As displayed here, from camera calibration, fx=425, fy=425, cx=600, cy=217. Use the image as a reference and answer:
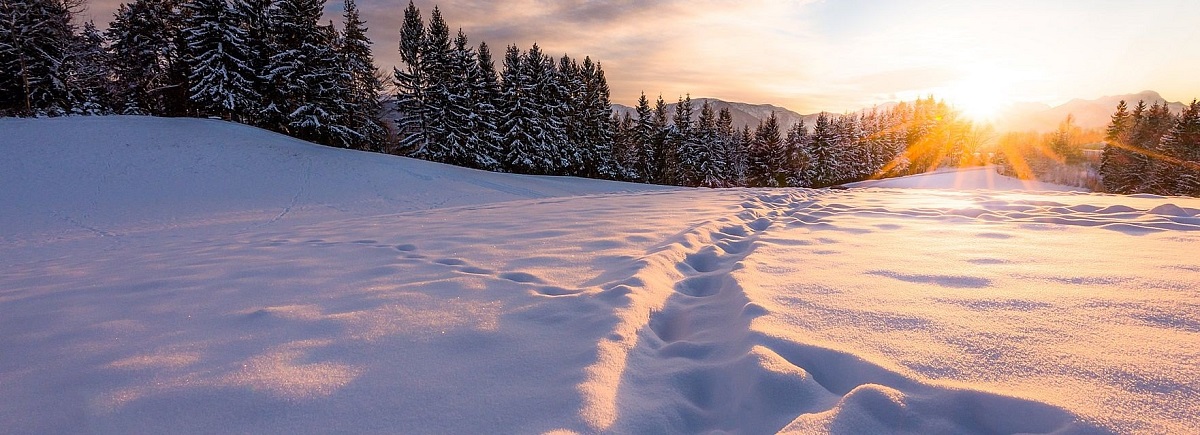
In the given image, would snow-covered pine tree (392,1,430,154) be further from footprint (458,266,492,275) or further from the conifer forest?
footprint (458,266,492,275)

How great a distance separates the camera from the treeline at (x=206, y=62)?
19.9 metres

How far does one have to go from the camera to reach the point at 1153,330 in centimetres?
177

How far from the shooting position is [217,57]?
19625mm

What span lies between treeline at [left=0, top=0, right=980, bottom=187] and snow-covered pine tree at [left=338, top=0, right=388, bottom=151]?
0.28 feet

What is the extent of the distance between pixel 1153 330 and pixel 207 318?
4.50m

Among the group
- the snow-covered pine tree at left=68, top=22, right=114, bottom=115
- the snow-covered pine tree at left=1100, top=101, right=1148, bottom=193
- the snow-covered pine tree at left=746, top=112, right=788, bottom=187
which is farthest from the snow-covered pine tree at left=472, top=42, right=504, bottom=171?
the snow-covered pine tree at left=1100, top=101, right=1148, bottom=193

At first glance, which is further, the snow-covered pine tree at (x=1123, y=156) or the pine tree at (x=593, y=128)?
the snow-covered pine tree at (x=1123, y=156)

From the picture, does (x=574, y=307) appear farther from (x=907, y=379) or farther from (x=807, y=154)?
(x=807, y=154)

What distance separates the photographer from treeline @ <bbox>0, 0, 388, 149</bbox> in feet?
65.3

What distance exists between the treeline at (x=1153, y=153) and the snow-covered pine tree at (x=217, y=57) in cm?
5854

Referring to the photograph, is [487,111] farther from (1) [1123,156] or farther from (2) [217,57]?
(1) [1123,156]

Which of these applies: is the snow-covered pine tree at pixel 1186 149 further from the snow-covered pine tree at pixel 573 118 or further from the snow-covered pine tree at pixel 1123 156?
the snow-covered pine tree at pixel 573 118

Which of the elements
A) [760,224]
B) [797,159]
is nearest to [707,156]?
[797,159]

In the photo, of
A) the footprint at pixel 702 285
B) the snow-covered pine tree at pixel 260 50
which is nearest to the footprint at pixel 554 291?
the footprint at pixel 702 285
